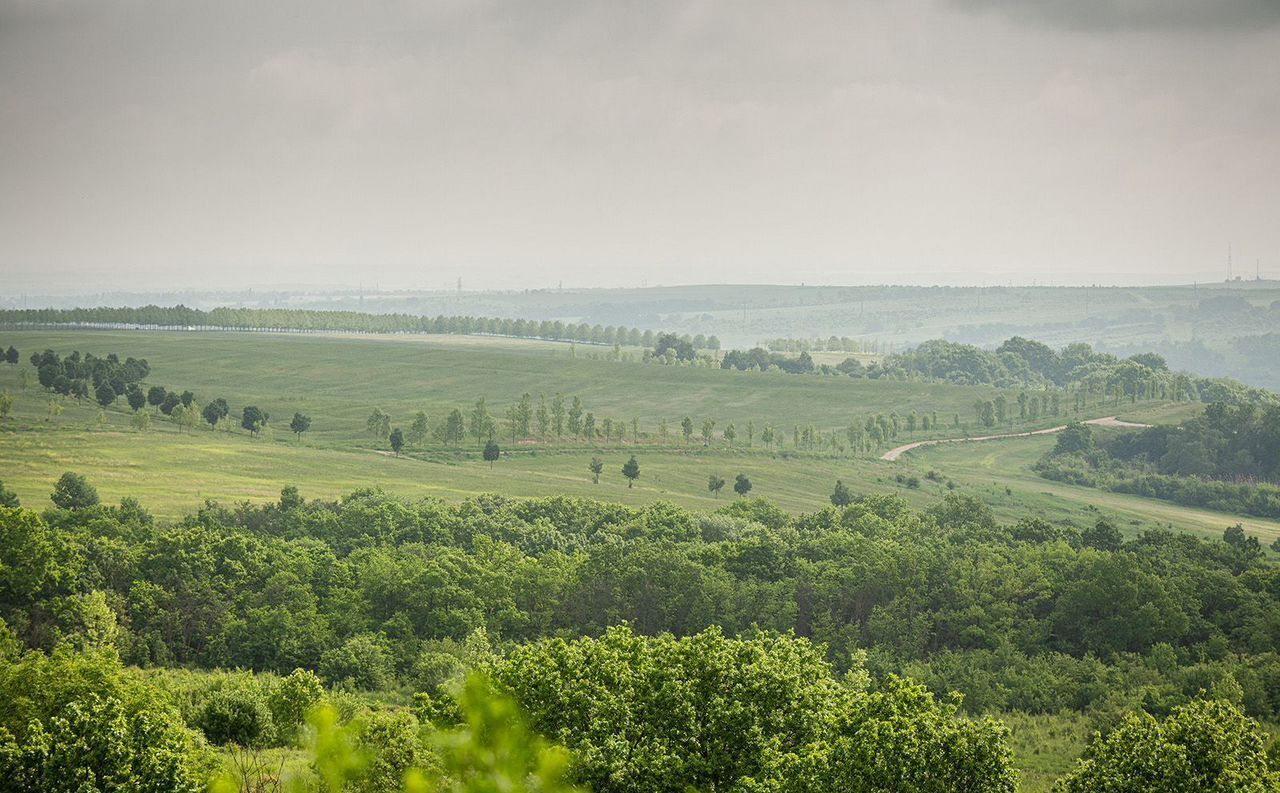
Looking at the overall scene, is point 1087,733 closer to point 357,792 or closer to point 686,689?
point 686,689

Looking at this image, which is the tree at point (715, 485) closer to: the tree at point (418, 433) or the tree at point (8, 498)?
the tree at point (418, 433)

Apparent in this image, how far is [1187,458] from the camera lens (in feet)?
555

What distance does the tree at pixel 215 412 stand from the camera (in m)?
156

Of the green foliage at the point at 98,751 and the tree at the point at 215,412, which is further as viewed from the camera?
the tree at the point at 215,412

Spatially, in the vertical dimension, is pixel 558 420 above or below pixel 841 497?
above

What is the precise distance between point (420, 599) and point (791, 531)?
32129 mm

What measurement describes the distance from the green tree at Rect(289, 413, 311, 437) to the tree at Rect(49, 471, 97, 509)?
52.0 meters

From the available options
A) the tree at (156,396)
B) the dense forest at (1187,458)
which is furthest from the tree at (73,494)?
the dense forest at (1187,458)

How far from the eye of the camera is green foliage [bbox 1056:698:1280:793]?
110 ft

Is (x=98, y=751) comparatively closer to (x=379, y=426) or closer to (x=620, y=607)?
(x=620, y=607)

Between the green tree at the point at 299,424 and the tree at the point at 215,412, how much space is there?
926 centimetres

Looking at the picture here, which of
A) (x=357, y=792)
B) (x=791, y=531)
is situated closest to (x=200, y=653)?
(x=357, y=792)

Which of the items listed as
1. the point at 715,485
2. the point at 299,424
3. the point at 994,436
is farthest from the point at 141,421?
the point at 994,436

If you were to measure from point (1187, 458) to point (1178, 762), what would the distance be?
150 m
